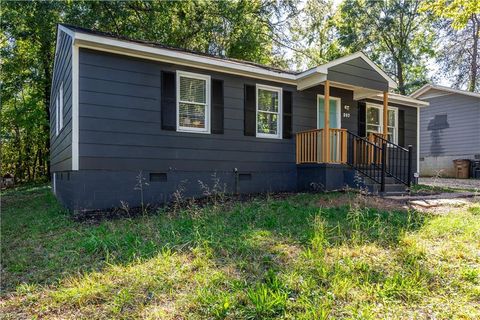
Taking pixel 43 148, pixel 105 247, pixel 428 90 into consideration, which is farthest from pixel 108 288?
pixel 43 148

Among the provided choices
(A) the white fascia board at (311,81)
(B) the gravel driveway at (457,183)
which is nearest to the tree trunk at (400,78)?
(B) the gravel driveway at (457,183)

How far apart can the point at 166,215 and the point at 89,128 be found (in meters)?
2.25

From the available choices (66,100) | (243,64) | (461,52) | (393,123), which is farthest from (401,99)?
(461,52)

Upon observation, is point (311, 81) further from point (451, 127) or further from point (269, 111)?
point (451, 127)

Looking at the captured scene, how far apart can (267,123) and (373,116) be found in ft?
14.5

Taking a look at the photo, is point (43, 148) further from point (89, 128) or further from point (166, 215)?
point (166, 215)

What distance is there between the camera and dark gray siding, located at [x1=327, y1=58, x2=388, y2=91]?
332 inches

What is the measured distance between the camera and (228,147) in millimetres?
7949

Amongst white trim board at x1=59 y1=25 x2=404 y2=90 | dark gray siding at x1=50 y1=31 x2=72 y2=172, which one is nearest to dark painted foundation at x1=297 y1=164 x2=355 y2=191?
white trim board at x1=59 y1=25 x2=404 y2=90

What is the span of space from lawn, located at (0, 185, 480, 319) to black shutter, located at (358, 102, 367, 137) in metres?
5.76

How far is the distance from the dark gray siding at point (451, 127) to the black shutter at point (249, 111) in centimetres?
1265

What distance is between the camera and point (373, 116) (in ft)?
36.2

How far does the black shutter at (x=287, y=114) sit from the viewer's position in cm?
880

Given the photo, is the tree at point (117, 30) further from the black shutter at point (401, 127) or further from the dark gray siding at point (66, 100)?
the black shutter at point (401, 127)
